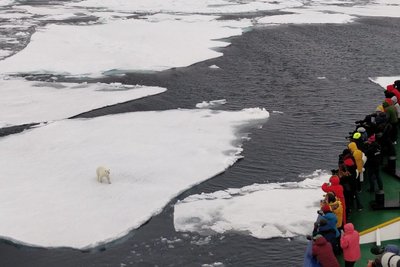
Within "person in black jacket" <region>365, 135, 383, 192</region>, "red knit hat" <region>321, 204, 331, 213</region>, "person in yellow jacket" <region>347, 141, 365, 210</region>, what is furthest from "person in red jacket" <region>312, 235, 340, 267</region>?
"person in black jacket" <region>365, 135, 383, 192</region>

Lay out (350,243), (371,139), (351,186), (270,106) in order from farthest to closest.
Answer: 1. (270,106)
2. (371,139)
3. (351,186)
4. (350,243)

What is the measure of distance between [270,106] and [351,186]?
34.3 feet

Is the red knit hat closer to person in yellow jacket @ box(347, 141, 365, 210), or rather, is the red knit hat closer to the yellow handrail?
the yellow handrail

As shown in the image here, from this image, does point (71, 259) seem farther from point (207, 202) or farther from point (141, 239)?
point (207, 202)

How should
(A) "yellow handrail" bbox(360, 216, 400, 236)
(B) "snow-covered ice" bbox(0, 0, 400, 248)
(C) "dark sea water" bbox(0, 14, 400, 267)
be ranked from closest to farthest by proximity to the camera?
(A) "yellow handrail" bbox(360, 216, 400, 236) → (C) "dark sea water" bbox(0, 14, 400, 267) → (B) "snow-covered ice" bbox(0, 0, 400, 248)

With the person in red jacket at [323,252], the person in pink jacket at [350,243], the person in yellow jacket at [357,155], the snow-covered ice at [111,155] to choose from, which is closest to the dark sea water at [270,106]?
the snow-covered ice at [111,155]

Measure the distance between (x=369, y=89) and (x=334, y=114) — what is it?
13.0 ft

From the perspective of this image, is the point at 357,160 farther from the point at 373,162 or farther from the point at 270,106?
the point at 270,106

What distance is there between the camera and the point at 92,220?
455 inches

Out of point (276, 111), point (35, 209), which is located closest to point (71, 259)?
point (35, 209)

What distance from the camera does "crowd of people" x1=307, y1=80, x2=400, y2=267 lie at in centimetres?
775

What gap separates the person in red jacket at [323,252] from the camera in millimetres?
7527

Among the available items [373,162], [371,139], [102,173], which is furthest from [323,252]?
[102,173]

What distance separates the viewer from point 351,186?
9703mm
